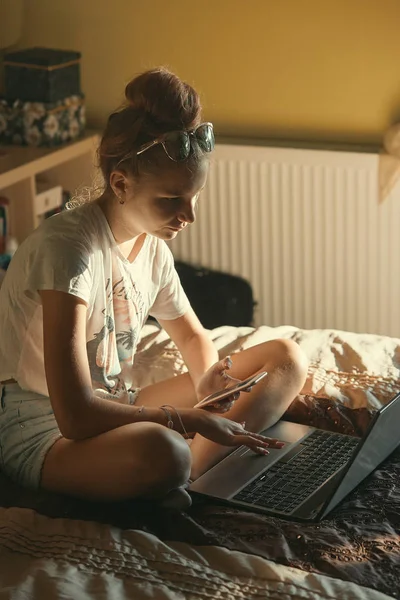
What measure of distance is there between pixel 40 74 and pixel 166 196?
1.26 metres

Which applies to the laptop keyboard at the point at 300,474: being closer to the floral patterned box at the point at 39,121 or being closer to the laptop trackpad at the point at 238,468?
the laptop trackpad at the point at 238,468

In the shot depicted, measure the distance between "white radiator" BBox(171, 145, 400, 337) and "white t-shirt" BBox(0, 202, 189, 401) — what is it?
97 centimetres

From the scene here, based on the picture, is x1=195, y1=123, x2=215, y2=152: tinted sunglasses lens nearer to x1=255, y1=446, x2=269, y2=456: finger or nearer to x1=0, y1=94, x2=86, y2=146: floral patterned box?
x1=255, y1=446, x2=269, y2=456: finger

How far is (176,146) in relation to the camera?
1587 mm

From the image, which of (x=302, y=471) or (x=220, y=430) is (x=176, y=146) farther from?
(x=302, y=471)

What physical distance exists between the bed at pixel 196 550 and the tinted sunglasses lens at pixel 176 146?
0.55m

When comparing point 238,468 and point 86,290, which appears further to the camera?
point 238,468

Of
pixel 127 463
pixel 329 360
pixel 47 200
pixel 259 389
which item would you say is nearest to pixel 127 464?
pixel 127 463

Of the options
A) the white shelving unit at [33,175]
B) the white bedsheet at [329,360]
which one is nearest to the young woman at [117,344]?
the white bedsheet at [329,360]

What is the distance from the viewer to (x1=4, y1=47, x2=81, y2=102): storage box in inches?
107

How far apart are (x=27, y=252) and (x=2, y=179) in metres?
0.95

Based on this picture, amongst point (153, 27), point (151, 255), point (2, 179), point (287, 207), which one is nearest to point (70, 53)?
point (153, 27)

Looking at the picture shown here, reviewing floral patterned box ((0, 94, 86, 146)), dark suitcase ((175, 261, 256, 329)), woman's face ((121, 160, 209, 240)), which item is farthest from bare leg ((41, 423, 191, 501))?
floral patterned box ((0, 94, 86, 146))

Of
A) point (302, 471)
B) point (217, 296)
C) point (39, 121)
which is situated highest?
point (39, 121)
